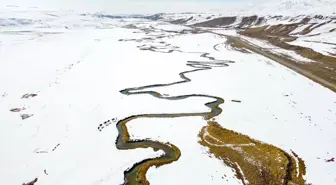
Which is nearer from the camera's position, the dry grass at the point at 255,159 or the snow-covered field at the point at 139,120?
the dry grass at the point at 255,159

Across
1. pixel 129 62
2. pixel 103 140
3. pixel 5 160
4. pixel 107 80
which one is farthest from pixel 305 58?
pixel 5 160

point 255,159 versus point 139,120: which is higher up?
point 255,159

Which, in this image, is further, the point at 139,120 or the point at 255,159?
the point at 139,120

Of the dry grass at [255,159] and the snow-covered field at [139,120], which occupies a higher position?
the dry grass at [255,159]

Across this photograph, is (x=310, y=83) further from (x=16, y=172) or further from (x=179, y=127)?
(x=16, y=172)
